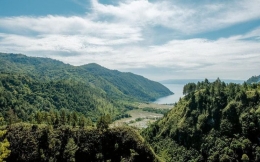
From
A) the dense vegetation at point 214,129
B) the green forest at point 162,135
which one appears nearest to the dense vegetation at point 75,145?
the green forest at point 162,135

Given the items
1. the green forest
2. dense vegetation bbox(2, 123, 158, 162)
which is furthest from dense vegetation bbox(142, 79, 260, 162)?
dense vegetation bbox(2, 123, 158, 162)

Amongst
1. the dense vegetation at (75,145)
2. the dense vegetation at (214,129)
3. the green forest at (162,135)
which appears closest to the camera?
the dense vegetation at (75,145)

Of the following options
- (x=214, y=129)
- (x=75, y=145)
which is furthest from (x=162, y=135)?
(x=75, y=145)

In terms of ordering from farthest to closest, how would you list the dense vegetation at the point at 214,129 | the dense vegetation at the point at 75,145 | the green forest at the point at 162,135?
the dense vegetation at the point at 214,129 < the green forest at the point at 162,135 < the dense vegetation at the point at 75,145

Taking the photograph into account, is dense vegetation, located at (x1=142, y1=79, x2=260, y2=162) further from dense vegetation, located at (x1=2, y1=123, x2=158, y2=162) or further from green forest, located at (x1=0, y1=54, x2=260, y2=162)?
dense vegetation, located at (x1=2, y1=123, x2=158, y2=162)

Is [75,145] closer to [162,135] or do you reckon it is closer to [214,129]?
[162,135]

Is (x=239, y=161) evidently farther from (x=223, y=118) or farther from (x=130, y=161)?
(x=130, y=161)

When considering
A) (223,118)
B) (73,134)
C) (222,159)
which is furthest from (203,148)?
(73,134)

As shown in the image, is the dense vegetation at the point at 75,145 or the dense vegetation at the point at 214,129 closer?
the dense vegetation at the point at 75,145

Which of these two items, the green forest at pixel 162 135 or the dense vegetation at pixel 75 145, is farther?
the green forest at pixel 162 135

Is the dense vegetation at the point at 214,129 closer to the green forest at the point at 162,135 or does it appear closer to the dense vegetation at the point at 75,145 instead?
the green forest at the point at 162,135
